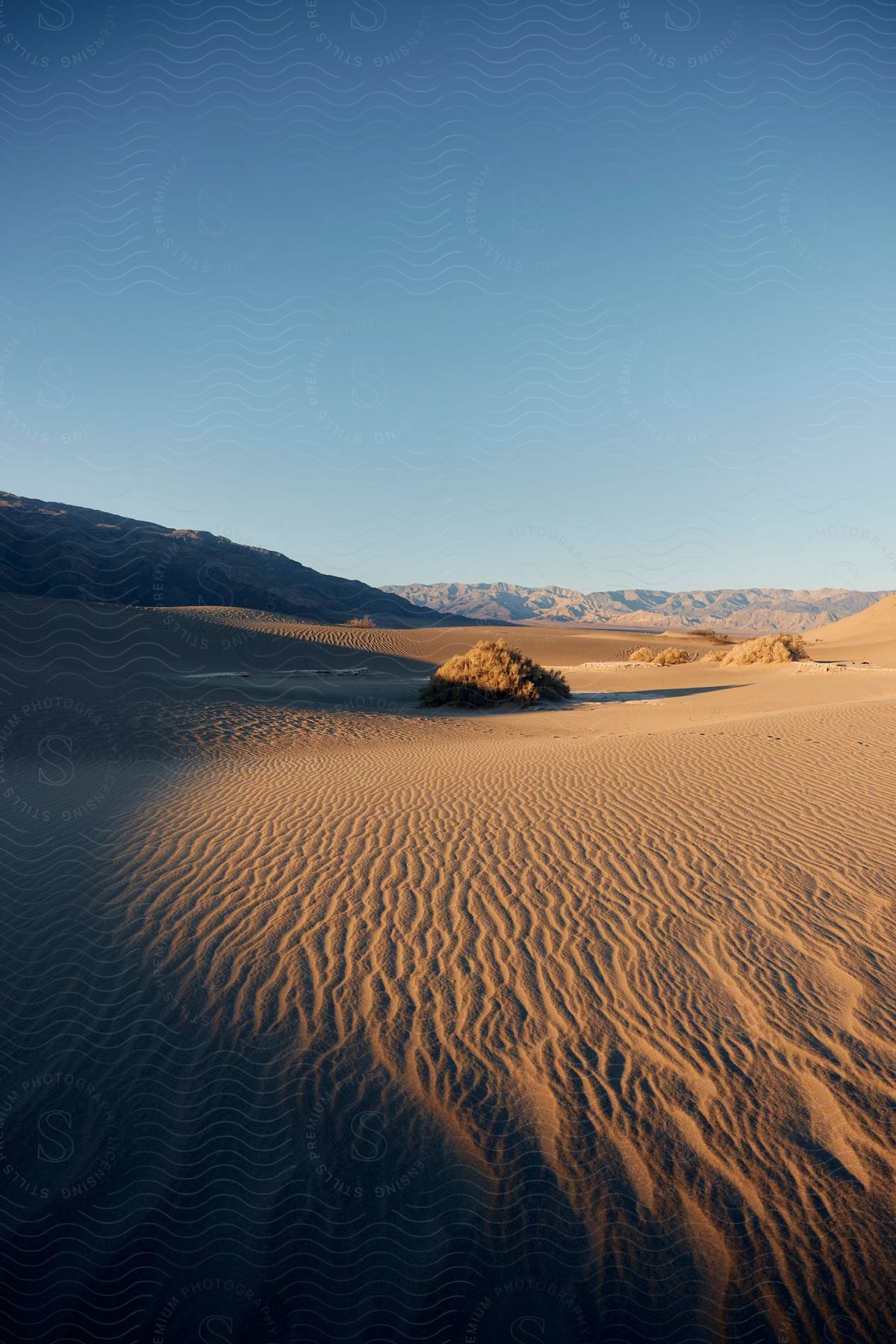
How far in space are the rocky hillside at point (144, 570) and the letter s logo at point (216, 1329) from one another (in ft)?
185

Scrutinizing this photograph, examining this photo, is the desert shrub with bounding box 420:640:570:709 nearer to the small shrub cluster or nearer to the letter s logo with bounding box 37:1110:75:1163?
the small shrub cluster

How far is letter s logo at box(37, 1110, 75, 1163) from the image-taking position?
10.1 feet

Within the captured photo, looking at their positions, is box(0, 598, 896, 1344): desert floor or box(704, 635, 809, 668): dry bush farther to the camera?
box(704, 635, 809, 668): dry bush

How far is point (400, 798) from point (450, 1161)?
5.18 metres

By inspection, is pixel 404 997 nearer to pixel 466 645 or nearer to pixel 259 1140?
pixel 259 1140

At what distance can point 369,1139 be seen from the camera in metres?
3.13

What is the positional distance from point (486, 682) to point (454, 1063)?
14990 mm

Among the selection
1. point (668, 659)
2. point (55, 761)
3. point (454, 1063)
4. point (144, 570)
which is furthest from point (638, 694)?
point (144, 570)

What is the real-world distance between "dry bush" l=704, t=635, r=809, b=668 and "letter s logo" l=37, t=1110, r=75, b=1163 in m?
29.9

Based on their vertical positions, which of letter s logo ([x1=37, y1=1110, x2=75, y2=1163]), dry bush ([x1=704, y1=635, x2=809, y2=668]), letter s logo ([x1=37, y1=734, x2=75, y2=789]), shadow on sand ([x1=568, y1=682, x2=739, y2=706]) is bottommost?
letter s logo ([x1=37, y1=1110, x2=75, y2=1163])

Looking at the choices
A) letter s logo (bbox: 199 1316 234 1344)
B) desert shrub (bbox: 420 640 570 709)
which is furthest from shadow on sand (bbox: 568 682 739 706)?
letter s logo (bbox: 199 1316 234 1344)

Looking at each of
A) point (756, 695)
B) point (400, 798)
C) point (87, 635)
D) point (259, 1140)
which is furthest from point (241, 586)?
point (259, 1140)

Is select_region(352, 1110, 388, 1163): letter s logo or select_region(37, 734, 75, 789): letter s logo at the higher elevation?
select_region(352, 1110, 388, 1163): letter s logo

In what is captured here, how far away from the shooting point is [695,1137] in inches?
122
